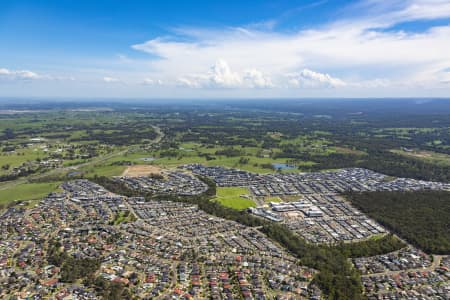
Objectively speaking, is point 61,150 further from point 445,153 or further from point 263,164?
point 445,153

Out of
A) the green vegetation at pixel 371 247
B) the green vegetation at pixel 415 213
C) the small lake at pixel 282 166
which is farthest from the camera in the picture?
the small lake at pixel 282 166

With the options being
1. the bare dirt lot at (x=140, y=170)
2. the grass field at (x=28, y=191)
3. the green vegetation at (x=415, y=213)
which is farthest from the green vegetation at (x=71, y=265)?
the green vegetation at (x=415, y=213)

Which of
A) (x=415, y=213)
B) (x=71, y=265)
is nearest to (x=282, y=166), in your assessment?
(x=415, y=213)

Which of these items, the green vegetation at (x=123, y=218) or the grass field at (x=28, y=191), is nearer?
the green vegetation at (x=123, y=218)

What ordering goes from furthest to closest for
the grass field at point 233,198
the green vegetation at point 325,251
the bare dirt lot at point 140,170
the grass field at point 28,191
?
1. the bare dirt lot at point 140,170
2. the grass field at point 28,191
3. the grass field at point 233,198
4. the green vegetation at point 325,251

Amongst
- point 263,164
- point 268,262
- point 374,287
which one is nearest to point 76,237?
point 268,262

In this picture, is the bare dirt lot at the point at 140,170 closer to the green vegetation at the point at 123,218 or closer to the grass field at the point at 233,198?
the grass field at the point at 233,198

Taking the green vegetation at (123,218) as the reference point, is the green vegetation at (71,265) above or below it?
below
